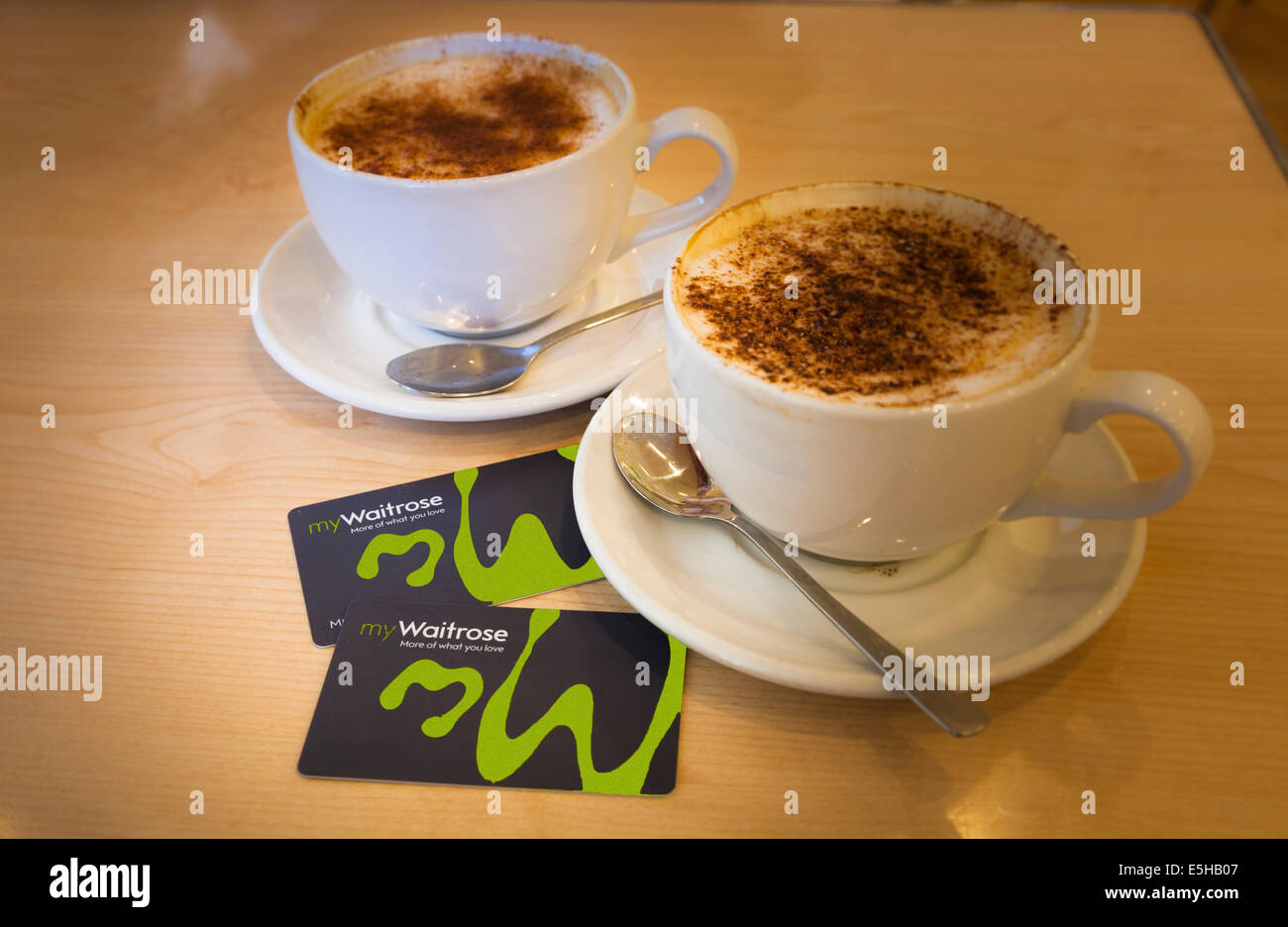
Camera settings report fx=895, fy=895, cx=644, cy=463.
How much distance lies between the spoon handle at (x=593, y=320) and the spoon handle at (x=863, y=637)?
0.33 meters

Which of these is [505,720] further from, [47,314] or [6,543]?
[47,314]

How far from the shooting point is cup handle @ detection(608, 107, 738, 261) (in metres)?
0.97

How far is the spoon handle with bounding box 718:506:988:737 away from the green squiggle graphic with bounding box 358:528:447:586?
0.25 metres

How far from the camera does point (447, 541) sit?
2.58ft

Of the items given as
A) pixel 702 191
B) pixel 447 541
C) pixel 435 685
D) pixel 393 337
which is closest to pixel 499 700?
pixel 435 685

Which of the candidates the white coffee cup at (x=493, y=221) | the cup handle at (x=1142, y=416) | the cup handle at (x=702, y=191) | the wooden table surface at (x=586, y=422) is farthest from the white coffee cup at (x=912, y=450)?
the cup handle at (x=702, y=191)

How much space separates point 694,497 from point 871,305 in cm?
21

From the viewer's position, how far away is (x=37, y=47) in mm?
1600

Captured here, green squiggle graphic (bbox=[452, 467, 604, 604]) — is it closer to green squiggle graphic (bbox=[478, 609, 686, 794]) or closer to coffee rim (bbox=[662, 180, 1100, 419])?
green squiggle graphic (bbox=[478, 609, 686, 794])

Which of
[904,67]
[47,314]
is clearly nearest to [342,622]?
[47,314]

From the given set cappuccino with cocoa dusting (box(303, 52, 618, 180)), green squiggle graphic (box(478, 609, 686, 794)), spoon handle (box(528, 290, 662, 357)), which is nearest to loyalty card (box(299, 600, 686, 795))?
green squiggle graphic (box(478, 609, 686, 794))

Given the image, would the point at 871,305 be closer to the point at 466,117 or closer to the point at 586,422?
the point at 586,422

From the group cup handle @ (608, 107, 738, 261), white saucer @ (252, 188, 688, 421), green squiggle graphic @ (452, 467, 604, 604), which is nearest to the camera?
green squiggle graphic @ (452, 467, 604, 604)
